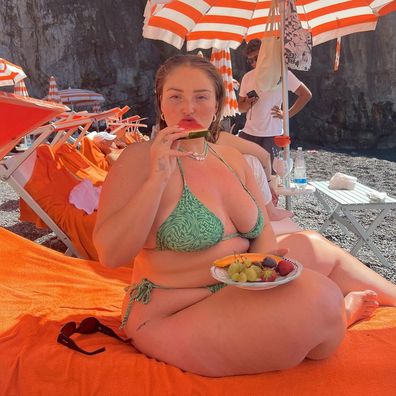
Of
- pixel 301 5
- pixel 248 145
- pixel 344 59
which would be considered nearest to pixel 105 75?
pixel 344 59

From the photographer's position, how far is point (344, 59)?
1720 cm

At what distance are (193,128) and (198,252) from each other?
45 centimetres

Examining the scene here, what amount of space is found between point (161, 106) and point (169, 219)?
47 centimetres

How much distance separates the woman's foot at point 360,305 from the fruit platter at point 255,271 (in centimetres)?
50

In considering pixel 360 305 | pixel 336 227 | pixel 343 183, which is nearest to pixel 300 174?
pixel 343 183

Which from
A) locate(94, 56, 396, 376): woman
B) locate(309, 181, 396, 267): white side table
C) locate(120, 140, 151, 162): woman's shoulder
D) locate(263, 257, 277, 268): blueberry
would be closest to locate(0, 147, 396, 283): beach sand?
locate(309, 181, 396, 267): white side table

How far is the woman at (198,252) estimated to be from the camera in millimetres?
1643

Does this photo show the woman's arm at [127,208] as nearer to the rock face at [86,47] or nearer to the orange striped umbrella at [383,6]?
the orange striped umbrella at [383,6]

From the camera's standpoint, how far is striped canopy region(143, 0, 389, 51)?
16.5ft

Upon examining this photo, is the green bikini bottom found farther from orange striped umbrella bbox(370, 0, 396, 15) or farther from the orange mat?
orange striped umbrella bbox(370, 0, 396, 15)

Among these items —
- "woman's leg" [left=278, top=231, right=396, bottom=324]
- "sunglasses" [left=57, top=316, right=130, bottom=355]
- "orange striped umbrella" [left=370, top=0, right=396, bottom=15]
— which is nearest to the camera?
"sunglasses" [left=57, top=316, right=130, bottom=355]

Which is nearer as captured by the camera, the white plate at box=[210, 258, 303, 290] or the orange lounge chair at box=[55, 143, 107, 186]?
the white plate at box=[210, 258, 303, 290]

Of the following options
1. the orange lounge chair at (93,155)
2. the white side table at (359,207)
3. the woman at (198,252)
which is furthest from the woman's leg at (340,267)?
the orange lounge chair at (93,155)

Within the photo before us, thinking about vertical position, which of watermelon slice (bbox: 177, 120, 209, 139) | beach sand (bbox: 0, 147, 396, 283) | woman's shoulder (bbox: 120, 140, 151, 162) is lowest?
beach sand (bbox: 0, 147, 396, 283)
